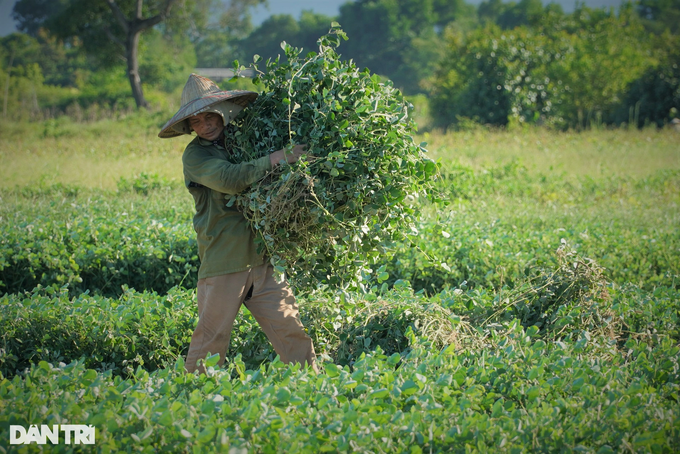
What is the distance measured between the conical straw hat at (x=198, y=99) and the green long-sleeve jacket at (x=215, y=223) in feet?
0.53

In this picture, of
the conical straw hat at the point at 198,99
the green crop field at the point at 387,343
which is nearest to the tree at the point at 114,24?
the green crop field at the point at 387,343

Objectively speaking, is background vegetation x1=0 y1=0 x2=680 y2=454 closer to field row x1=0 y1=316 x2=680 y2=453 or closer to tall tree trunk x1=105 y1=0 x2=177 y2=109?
field row x1=0 y1=316 x2=680 y2=453

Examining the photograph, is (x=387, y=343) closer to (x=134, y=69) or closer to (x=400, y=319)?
(x=400, y=319)

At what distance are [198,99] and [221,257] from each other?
2.89 ft

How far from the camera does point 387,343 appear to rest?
3.79m

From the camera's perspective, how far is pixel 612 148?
12328mm

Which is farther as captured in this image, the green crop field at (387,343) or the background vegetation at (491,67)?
the background vegetation at (491,67)

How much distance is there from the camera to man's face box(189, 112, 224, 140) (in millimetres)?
3105

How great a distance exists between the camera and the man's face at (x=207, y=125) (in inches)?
122

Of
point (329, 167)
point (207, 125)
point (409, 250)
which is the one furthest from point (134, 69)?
point (329, 167)

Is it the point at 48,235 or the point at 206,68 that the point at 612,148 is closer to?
the point at 48,235

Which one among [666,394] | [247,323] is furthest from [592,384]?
[247,323]

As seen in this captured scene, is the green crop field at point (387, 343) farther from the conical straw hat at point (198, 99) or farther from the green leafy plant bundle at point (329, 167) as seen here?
the conical straw hat at point (198, 99)

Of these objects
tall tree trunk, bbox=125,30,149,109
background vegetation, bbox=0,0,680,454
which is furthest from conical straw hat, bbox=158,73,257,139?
tall tree trunk, bbox=125,30,149,109
